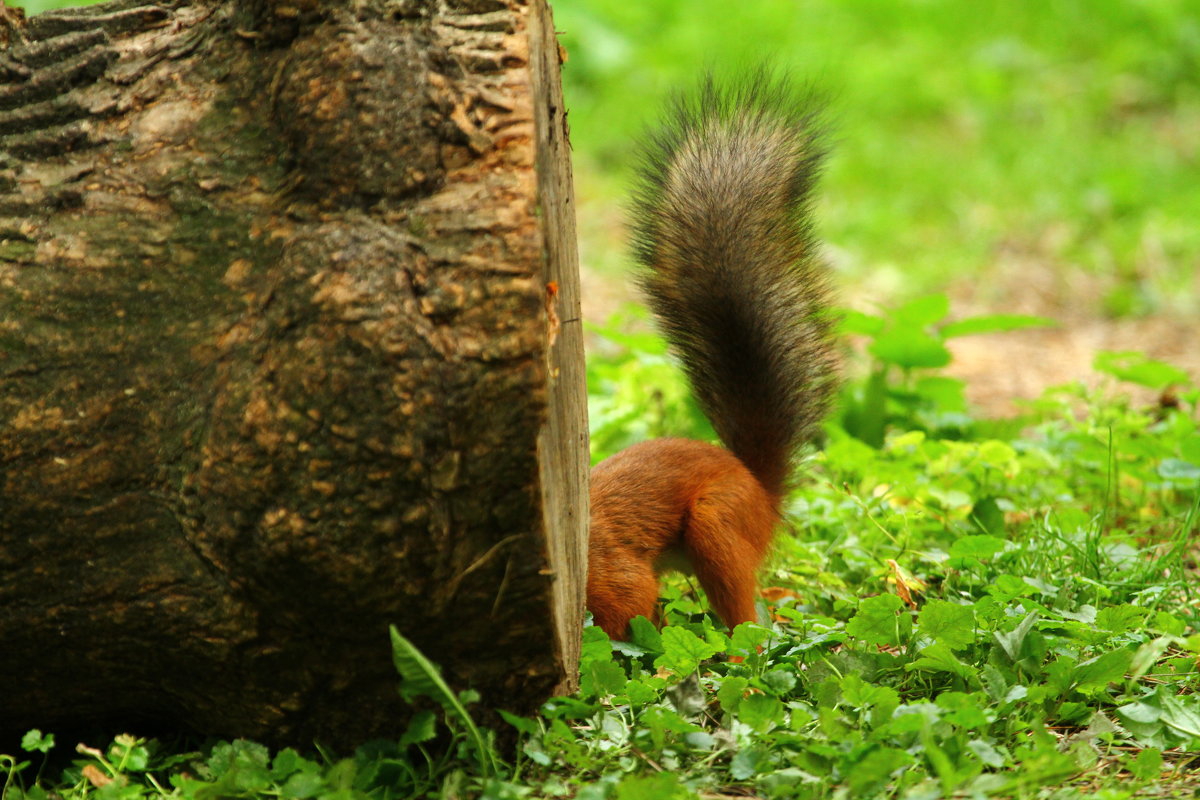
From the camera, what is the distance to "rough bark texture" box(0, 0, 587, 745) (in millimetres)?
1803

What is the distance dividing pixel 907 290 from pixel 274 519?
4.74 m

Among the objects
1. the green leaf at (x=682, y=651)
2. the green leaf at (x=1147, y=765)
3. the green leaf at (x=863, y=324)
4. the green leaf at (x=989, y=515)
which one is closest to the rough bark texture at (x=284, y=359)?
the green leaf at (x=682, y=651)

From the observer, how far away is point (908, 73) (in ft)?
27.4

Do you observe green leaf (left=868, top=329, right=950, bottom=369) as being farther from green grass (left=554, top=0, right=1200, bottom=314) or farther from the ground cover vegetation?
green grass (left=554, top=0, right=1200, bottom=314)

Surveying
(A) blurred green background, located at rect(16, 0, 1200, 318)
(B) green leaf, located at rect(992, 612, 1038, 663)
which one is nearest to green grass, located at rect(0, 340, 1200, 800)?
(B) green leaf, located at rect(992, 612, 1038, 663)

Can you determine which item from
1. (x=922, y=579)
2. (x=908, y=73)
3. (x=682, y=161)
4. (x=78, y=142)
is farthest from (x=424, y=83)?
(x=908, y=73)

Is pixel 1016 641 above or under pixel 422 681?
under

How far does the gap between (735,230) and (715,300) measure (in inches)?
6.8

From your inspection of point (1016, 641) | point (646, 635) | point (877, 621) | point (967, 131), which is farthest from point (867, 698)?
point (967, 131)

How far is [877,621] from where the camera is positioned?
2391 millimetres

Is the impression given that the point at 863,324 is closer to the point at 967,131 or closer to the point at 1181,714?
the point at 1181,714

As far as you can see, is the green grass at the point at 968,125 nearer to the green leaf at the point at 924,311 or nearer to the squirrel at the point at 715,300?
the green leaf at the point at 924,311

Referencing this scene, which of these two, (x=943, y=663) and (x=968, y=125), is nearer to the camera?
(x=943, y=663)

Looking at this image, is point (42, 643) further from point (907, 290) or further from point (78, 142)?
point (907, 290)
